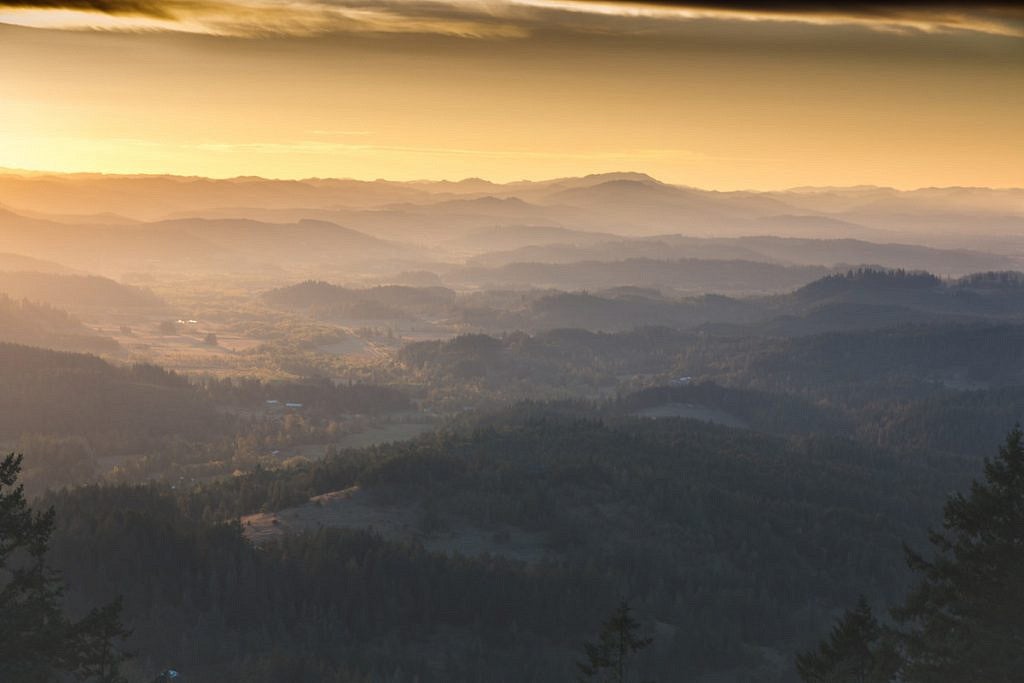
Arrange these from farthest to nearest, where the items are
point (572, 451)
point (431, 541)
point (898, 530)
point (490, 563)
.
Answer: point (572, 451) < point (898, 530) < point (431, 541) < point (490, 563)

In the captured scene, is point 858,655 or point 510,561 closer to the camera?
point 858,655

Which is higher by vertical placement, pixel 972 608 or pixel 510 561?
pixel 972 608

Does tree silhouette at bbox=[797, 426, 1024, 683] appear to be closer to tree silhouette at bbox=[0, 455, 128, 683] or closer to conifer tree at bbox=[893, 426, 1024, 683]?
conifer tree at bbox=[893, 426, 1024, 683]

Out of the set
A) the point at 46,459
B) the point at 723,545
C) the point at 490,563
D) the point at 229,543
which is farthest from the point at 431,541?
the point at 46,459

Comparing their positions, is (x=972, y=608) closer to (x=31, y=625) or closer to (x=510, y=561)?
(x=31, y=625)

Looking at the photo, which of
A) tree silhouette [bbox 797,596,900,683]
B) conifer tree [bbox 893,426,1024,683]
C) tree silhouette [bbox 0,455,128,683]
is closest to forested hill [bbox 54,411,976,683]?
tree silhouette [bbox 0,455,128,683]

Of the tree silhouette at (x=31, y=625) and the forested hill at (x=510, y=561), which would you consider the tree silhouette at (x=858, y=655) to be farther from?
the forested hill at (x=510, y=561)

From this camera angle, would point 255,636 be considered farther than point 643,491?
No

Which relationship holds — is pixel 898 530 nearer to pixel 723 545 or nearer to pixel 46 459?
pixel 723 545

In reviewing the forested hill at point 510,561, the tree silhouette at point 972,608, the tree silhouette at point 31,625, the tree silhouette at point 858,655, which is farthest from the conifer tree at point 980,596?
the forested hill at point 510,561

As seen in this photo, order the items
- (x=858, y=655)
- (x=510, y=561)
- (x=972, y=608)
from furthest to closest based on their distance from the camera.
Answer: (x=510, y=561) < (x=858, y=655) < (x=972, y=608)

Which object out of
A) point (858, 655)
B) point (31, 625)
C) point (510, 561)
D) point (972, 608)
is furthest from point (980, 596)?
point (510, 561)
